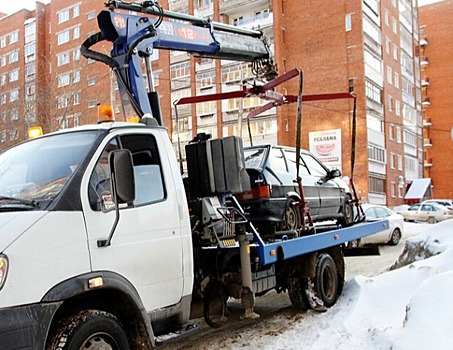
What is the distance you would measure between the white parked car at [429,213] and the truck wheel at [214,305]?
25.6 meters

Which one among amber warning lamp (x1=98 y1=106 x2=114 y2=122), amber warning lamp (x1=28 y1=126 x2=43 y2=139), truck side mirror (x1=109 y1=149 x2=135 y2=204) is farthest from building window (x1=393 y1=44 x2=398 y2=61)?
truck side mirror (x1=109 y1=149 x2=135 y2=204)

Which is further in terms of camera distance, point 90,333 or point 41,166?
point 41,166

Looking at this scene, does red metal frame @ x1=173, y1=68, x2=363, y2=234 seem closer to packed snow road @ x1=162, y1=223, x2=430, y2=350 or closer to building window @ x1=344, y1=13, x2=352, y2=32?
packed snow road @ x1=162, y1=223, x2=430, y2=350

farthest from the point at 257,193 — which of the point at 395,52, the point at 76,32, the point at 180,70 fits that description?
the point at 76,32

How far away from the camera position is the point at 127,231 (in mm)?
4230

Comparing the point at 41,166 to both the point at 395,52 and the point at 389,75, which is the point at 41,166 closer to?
the point at 389,75

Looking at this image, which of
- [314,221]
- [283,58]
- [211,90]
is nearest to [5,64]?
[211,90]

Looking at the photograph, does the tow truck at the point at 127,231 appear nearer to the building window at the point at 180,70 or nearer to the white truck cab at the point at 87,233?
the white truck cab at the point at 87,233

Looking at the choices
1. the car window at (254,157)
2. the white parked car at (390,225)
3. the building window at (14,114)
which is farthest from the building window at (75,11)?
the car window at (254,157)

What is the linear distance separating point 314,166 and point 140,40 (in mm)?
4181

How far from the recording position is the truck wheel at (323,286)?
760cm

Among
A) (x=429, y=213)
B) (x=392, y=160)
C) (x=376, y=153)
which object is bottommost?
(x=429, y=213)

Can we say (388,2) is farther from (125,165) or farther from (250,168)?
(125,165)

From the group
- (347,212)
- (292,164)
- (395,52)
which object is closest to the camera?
(292,164)
